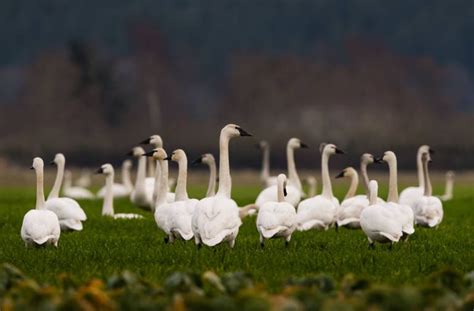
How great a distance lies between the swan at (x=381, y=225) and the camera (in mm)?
16812

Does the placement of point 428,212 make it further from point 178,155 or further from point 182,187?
point 182,187

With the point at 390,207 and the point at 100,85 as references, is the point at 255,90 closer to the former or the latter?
the point at 100,85

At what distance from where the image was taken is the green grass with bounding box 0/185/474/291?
44.7 ft

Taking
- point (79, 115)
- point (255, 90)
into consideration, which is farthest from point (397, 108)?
point (79, 115)

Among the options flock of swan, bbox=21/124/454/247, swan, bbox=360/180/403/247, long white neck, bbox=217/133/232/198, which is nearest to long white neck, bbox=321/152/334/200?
flock of swan, bbox=21/124/454/247

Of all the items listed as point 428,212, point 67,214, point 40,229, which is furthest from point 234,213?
point 428,212

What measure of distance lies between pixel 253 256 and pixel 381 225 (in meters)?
2.32

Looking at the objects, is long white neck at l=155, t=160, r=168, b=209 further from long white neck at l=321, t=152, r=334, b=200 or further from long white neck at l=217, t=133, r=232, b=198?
long white neck at l=321, t=152, r=334, b=200

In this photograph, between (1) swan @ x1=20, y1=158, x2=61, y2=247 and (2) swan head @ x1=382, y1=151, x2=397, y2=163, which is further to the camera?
(2) swan head @ x1=382, y1=151, x2=397, y2=163

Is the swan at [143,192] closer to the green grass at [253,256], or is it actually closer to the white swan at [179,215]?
the green grass at [253,256]

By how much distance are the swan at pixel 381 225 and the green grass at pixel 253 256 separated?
21 cm

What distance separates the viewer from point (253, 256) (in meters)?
15.5

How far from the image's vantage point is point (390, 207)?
57.3ft

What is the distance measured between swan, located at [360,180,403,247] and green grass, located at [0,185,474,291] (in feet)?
0.68
